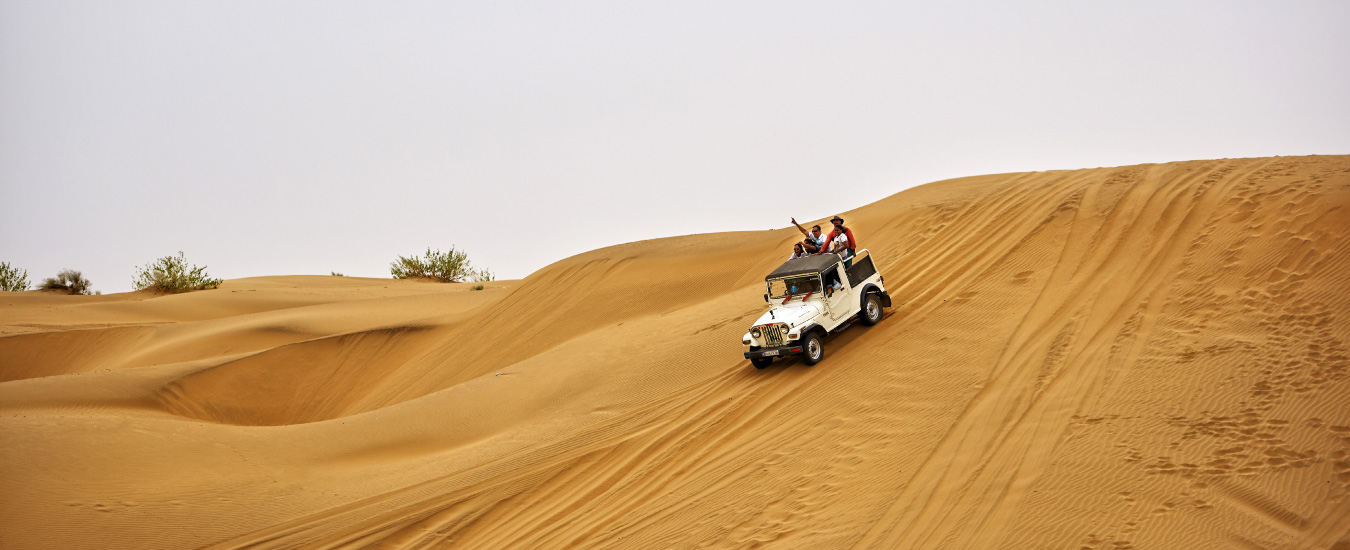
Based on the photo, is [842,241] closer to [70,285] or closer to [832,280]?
[832,280]

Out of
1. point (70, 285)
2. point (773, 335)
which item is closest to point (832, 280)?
point (773, 335)

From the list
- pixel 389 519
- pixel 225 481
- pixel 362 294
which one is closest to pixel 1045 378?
pixel 389 519

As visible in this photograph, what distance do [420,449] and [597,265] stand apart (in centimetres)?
1171

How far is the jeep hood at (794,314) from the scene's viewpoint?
12.0 metres

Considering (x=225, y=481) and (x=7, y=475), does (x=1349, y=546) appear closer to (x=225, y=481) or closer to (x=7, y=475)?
(x=225, y=481)

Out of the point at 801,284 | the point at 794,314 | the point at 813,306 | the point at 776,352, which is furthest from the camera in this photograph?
the point at 801,284

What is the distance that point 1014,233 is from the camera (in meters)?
15.5

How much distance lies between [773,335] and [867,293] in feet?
6.87

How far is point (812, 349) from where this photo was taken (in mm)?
12008

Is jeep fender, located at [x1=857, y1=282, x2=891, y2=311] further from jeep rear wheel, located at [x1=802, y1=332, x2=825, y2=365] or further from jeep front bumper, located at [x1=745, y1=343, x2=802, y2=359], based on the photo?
jeep front bumper, located at [x1=745, y1=343, x2=802, y2=359]

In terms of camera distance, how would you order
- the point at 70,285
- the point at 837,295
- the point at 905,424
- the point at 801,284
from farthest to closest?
the point at 70,285 → the point at 801,284 → the point at 837,295 → the point at 905,424

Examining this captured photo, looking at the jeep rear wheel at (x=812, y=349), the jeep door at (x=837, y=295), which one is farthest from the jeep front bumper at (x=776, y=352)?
the jeep door at (x=837, y=295)

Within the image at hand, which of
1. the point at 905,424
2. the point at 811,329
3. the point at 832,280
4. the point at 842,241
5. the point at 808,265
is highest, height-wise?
the point at 842,241

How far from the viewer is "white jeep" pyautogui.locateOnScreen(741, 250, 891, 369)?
11938 millimetres
